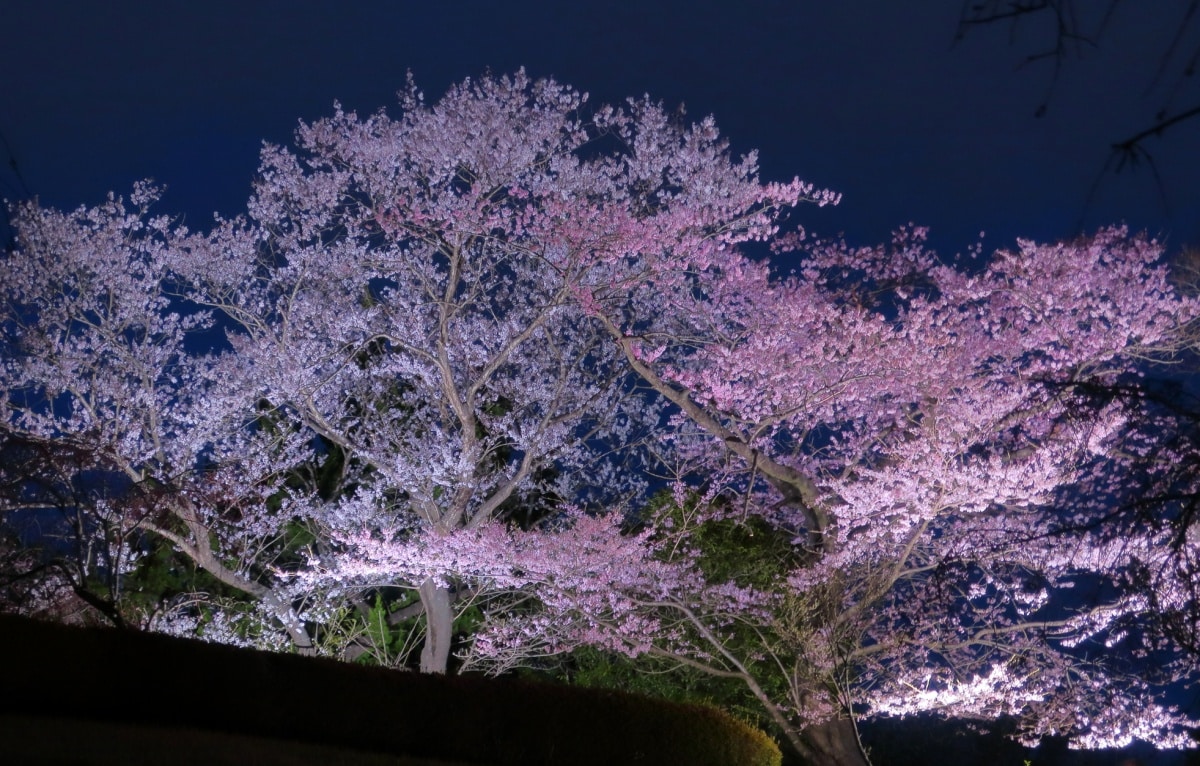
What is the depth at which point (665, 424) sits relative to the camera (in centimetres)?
1656

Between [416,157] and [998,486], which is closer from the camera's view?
[998,486]

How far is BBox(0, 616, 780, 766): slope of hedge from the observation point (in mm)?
7652

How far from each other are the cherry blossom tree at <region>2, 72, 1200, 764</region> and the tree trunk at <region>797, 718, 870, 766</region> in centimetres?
7

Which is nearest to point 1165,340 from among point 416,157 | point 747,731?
point 747,731

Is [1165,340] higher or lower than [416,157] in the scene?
lower

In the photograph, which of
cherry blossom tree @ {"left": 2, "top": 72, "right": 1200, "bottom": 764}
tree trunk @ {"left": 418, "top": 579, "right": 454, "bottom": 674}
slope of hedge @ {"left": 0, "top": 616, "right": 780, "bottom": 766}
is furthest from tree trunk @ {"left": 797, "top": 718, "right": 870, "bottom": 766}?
tree trunk @ {"left": 418, "top": 579, "right": 454, "bottom": 674}

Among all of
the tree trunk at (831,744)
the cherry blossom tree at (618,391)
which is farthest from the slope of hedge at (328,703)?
the tree trunk at (831,744)

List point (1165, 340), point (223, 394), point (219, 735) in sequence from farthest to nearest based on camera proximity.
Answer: point (223, 394), point (1165, 340), point (219, 735)

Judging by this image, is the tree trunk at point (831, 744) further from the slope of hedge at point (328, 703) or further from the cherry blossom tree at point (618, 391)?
the slope of hedge at point (328, 703)

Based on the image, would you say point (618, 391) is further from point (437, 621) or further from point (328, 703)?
point (328, 703)

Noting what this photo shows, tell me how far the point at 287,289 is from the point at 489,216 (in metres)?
3.66

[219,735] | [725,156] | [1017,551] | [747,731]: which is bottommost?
[219,735]

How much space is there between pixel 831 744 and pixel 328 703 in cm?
629

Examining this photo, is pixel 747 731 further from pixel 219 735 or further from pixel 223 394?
pixel 223 394
